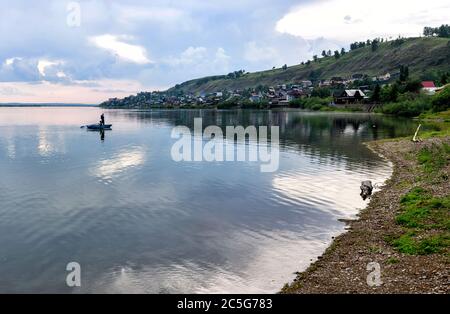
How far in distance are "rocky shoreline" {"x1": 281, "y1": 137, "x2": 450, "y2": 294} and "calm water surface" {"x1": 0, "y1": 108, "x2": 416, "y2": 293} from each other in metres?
1.23

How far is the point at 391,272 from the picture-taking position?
19672mm

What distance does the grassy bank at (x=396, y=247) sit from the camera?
61.0 feet

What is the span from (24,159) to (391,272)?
5830cm

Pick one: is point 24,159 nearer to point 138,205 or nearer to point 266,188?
point 138,205

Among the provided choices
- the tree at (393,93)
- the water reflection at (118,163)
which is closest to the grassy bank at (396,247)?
the water reflection at (118,163)

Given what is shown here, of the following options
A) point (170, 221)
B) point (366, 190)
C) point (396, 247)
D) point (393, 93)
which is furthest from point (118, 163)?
point (393, 93)

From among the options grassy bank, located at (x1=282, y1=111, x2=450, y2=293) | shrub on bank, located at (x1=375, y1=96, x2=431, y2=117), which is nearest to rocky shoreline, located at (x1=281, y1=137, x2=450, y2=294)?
grassy bank, located at (x1=282, y1=111, x2=450, y2=293)

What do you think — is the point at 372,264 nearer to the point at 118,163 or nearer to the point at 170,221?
the point at 170,221

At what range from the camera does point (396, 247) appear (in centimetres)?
2303

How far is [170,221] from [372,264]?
15.5 meters

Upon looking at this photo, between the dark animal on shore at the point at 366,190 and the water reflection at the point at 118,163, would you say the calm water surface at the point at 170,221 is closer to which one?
the water reflection at the point at 118,163

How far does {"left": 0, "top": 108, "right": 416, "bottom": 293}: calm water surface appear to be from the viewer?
2133cm

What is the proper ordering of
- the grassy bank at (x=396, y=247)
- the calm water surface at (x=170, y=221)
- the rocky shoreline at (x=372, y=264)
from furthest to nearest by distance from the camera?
the calm water surface at (x=170, y=221) < the grassy bank at (x=396, y=247) < the rocky shoreline at (x=372, y=264)
